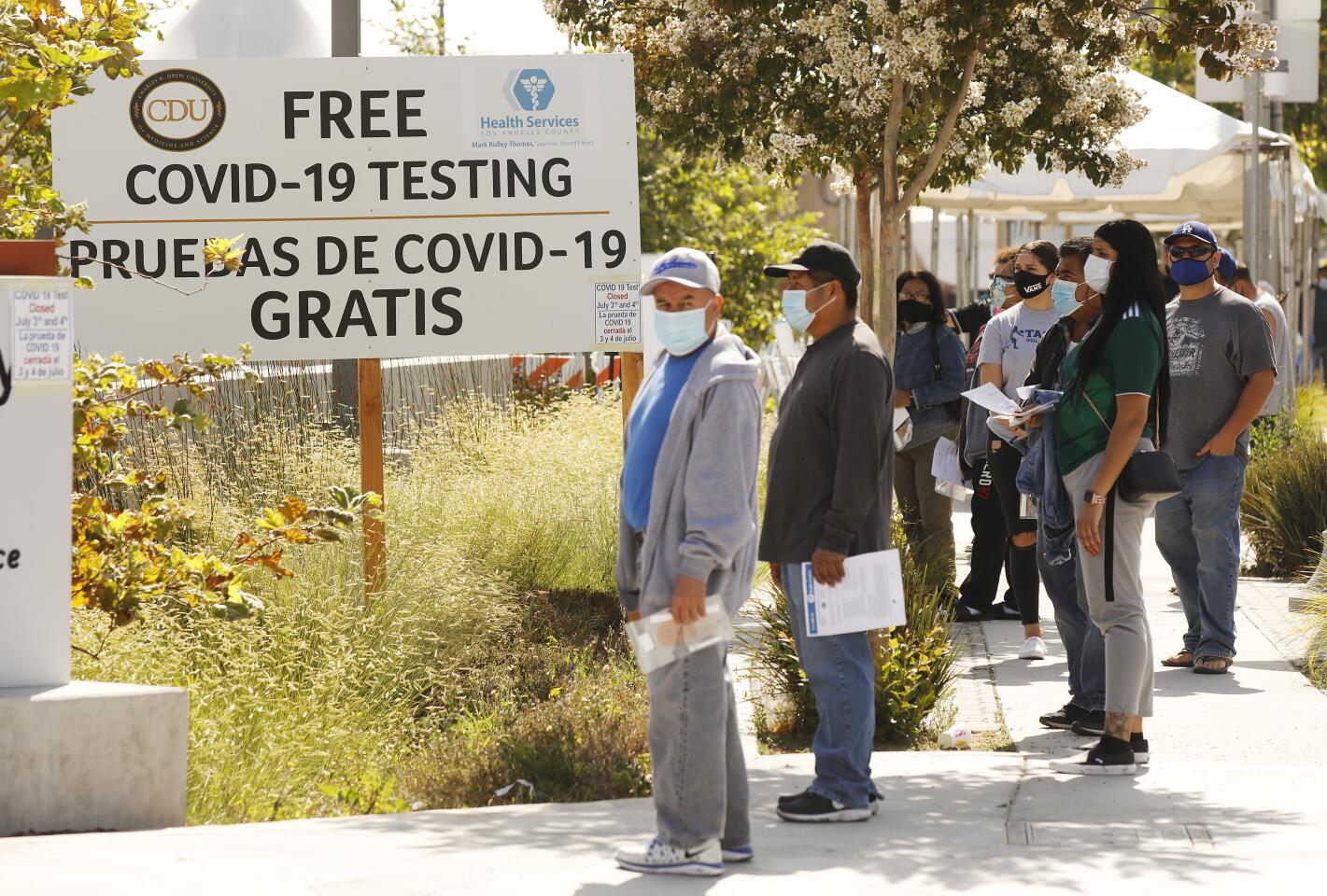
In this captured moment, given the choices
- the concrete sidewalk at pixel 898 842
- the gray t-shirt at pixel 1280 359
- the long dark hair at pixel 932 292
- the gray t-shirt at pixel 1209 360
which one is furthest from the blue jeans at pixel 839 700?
the gray t-shirt at pixel 1280 359

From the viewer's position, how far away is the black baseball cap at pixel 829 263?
5.49 m

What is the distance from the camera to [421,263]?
8.40 m

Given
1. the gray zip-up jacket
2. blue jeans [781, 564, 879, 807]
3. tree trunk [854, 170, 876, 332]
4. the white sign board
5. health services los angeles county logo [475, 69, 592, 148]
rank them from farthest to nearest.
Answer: tree trunk [854, 170, 876, 332], health services los angeles county logo [475, 69, 592, 148], the white sign board, blue jeans [781, 564, 879, 807], the gray zip-up jacket

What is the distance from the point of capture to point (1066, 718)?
271 inches

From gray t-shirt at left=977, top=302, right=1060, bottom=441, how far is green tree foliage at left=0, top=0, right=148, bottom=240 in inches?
160

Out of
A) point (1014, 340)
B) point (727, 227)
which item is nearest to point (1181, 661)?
point (1014, 340)

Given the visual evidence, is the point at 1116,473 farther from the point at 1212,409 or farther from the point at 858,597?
the point at 1212,409

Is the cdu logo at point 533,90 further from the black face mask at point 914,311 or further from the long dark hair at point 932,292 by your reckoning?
the black face mask at point 914,311

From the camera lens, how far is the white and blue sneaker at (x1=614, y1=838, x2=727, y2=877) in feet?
15.8

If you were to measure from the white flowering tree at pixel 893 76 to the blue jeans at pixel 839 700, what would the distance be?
285cm

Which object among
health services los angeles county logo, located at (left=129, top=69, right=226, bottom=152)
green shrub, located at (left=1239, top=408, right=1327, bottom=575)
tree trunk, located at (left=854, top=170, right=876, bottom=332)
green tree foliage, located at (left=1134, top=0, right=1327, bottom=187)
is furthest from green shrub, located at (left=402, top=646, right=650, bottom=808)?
green tree foliage, located at (left=1134, top=0, right=1327, bottom=187)

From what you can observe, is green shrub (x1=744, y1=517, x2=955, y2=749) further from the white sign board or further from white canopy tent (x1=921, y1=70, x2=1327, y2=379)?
white canopy tent (x1=921, y1=70, x2=1327, y2=379)

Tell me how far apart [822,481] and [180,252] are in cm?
415

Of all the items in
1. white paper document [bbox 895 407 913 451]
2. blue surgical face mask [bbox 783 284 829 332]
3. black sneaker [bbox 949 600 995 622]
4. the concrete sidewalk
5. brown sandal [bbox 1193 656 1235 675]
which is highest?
blue surgical face mask [bbox 783 284 829 332]
